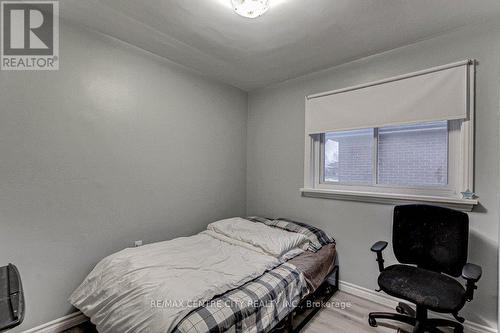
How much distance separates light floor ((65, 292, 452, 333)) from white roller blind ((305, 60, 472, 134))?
176cm

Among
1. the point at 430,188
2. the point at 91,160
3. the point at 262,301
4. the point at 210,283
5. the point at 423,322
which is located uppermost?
the point at 91,160

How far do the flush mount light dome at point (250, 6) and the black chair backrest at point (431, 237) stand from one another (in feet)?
6.49

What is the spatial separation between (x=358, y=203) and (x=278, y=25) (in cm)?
186

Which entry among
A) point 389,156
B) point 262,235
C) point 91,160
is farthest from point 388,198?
point 91,160

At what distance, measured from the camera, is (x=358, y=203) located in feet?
7.98

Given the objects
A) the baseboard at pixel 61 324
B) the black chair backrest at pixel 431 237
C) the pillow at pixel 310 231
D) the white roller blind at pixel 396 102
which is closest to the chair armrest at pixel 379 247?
the black chair backrest at pixel 431 237

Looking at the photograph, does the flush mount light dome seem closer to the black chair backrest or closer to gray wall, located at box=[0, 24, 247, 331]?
gray wall, located at box=[0, 24, 247, 331]

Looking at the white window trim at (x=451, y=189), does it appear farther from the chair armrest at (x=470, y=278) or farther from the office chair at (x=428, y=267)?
the chair armrest at (x=470, y=278)

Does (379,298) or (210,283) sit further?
(379,298)

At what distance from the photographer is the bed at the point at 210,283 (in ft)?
4.29

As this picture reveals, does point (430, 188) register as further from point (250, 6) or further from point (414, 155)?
point (250, 6)

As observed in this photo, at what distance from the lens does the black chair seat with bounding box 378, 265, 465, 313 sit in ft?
5.06

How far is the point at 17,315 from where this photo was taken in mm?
1034

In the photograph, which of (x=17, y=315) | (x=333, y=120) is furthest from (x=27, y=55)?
(x=333, y=120)
